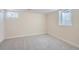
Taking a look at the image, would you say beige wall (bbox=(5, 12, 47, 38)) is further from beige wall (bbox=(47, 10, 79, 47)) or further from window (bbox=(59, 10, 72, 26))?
window (bbox=(59, 10, 72, 26))

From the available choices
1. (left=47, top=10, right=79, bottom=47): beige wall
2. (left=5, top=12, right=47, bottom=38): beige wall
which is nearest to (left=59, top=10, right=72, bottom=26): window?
(left=47, top=10, right=79, bottom=47): beige wall

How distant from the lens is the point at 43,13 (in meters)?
2.18

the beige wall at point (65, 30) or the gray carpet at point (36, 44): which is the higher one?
the beige wall at point (65, 30)

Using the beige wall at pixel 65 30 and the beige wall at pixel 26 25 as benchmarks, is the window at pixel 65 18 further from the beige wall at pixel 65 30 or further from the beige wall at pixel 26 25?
Answer: the beige wall at pixel 26 25

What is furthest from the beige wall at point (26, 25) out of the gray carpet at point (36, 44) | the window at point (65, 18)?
the window at point (65, 18)

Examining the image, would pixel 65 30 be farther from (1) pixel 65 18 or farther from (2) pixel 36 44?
(2) pixel 36 44

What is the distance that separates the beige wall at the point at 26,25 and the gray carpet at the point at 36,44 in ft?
0.32

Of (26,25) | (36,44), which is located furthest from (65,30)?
(26,25)

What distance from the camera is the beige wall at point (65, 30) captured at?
217 centimetres
